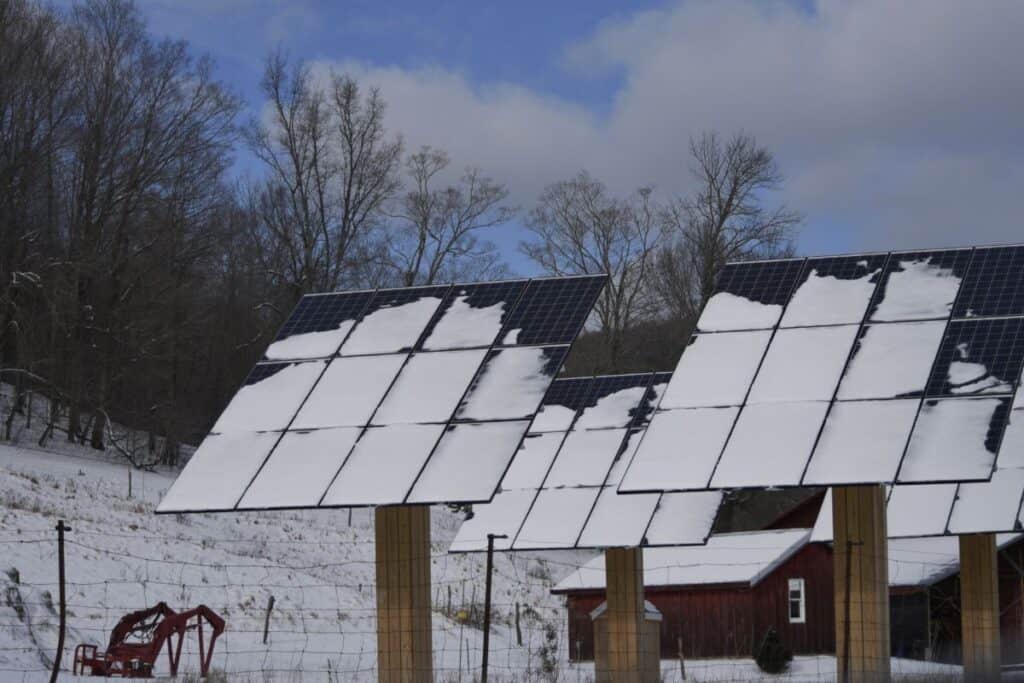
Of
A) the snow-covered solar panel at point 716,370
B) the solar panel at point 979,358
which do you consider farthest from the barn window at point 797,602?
the solar panel at point 979,358

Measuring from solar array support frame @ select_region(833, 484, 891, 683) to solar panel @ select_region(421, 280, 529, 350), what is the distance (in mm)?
4539

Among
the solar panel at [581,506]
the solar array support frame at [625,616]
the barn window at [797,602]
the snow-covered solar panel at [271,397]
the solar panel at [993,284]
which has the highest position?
the solar panel at [993,284]

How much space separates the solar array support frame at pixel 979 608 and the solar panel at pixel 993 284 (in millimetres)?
7468

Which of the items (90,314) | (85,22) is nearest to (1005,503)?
(90,314)

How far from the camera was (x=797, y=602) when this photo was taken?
42469mm

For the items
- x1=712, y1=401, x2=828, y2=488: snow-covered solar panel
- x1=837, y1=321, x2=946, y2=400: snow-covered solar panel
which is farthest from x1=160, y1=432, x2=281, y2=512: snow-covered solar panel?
x1=837, y1=321, x2=946, y2=400: snow-covered solar panel

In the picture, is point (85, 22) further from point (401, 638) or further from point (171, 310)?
point (401, 638)

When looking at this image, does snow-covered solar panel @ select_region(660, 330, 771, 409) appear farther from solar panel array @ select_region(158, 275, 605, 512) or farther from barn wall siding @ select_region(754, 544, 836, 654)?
barn wall siding @ select_region(754, 544, 836, 654)

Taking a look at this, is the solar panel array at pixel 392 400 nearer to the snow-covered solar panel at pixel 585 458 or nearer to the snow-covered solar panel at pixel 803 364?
the snow-covered solar panel at pixel 803 364

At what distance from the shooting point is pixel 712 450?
56.9 ft

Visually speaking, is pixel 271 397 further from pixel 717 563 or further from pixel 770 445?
pixel 717 563

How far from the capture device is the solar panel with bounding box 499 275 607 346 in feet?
58.0

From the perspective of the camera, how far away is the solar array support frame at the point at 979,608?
24.4m

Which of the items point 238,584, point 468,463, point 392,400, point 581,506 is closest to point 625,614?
point 581,506
